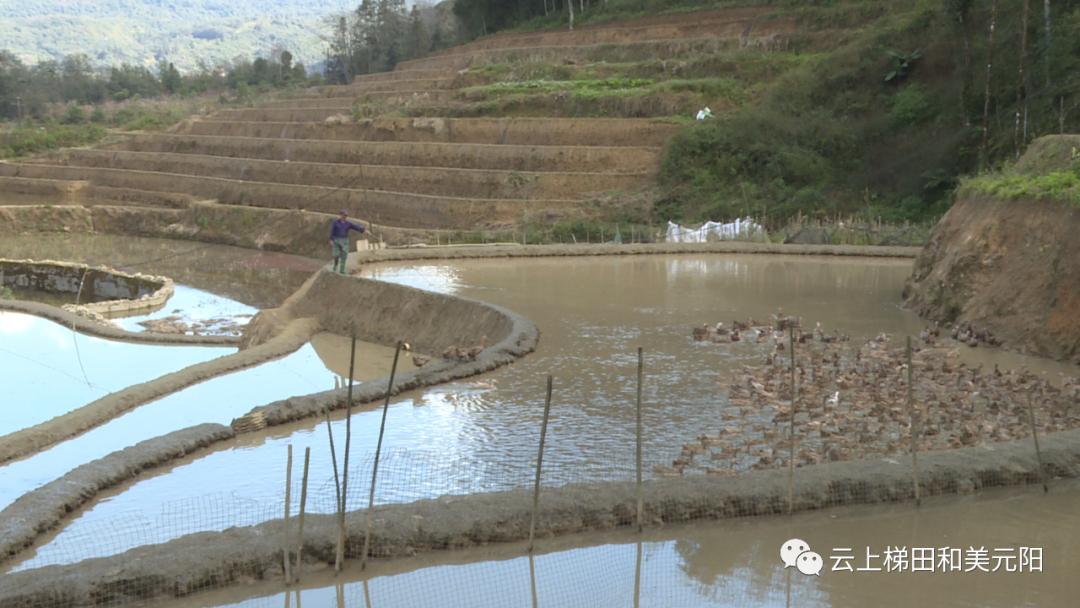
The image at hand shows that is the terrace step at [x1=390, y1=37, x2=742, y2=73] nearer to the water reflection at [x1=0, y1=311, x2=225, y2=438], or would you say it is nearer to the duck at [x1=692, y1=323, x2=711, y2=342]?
the water reflection at [x1=0, y1=311, x2=225, y2=438]

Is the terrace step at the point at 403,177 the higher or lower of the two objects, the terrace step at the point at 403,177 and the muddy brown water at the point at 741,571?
the lower

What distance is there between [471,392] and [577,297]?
5.94m

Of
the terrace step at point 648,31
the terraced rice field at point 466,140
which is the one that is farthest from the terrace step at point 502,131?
the terrace step at point 648,31

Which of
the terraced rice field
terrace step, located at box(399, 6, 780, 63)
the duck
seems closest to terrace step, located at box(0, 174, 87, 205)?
the terraced rice field

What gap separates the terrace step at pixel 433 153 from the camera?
3200 centimetres

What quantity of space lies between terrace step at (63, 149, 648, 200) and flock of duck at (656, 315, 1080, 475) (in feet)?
59.5

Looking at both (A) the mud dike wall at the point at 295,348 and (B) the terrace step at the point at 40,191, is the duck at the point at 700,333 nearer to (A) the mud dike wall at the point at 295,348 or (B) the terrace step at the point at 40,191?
(A) the mud dike wall at the point at 295,348

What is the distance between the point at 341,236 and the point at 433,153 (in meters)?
16.3

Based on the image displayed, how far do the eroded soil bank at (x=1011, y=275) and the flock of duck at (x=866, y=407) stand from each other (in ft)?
3.28

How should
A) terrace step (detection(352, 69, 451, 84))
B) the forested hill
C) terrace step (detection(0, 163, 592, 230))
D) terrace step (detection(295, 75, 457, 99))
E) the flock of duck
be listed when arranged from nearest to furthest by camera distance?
the flock of duck, terrace step (detection(0, 163, 592, 230)), terrace step (detection(295, 75, 457, 99)), terrace step (detection(352, 69, 451, 84)), the forested hill

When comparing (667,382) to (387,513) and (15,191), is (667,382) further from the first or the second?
(15,191)

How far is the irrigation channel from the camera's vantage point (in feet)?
23.7

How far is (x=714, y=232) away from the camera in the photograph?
24656 millimetres

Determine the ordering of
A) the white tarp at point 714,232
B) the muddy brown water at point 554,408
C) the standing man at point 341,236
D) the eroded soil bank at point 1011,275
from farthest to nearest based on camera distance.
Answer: the white tarp at point 714,232 → the standing man at point 341,236 → the eroded soil bank at point 1011,275 → the muddy brown water at point 554,408
